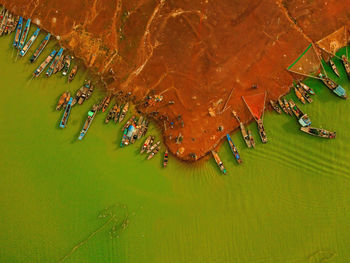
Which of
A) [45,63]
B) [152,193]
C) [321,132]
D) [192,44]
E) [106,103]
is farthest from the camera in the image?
[152,193]

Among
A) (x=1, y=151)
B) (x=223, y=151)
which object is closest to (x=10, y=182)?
(x=1, y=151)

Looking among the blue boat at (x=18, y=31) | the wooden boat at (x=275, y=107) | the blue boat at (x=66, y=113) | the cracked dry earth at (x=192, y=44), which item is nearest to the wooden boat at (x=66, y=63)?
the cracked dry earth at (x=192, y=44)

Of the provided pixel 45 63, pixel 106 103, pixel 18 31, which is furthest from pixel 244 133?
pixel 18 31

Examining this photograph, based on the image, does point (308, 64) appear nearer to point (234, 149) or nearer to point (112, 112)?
point (234, 149)

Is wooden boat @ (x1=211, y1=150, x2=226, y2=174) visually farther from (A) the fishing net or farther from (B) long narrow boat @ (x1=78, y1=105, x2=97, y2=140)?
(B) long narrow boat @ (x1=78, y1=105, x2=97, y2=140)

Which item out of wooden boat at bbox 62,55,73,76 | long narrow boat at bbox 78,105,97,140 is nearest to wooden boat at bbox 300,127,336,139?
long narrow boat at bbox 78,105,97,140

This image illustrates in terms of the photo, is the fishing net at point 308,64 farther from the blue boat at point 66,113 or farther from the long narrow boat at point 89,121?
the blue boat at point 66,113
